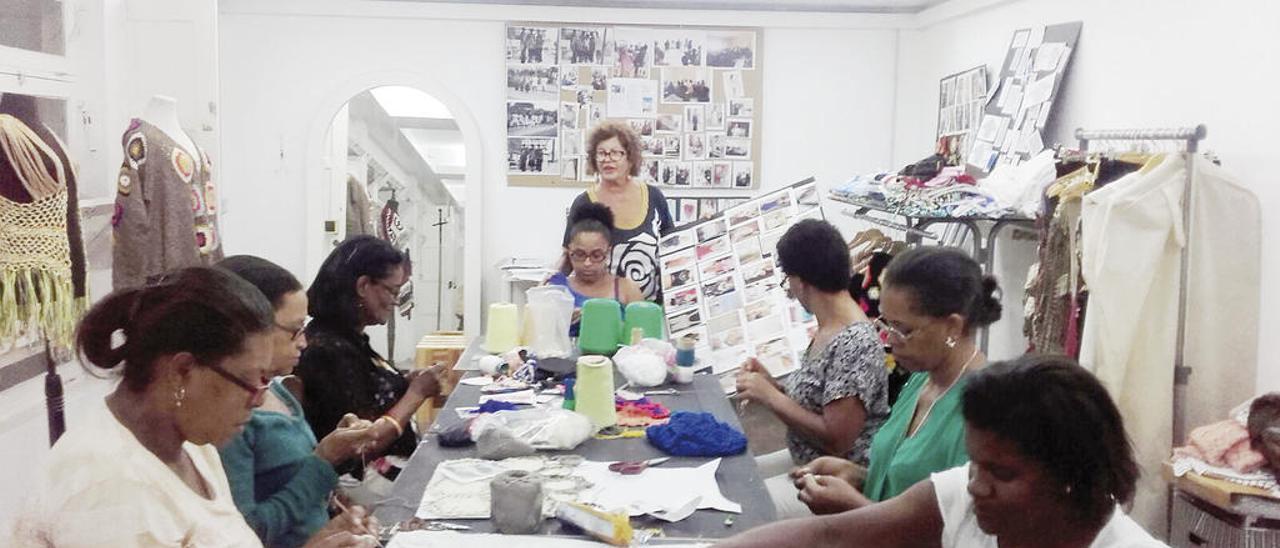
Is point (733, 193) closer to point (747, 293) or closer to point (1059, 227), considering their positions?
point (747, 293)

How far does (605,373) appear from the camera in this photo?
261cm

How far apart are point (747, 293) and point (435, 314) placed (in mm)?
3637

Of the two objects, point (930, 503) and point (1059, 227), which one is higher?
point (1059, 227)

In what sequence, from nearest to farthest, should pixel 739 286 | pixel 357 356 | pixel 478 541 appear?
pixel 478 541 < pixel 357 356 < pixel 739 286

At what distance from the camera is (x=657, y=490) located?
212 centimetres

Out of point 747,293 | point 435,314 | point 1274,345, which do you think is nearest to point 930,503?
point 1274,345

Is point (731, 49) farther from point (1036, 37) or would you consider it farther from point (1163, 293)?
point (1163, 293)

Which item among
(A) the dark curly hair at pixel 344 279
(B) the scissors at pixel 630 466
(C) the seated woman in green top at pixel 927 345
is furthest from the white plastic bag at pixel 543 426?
(C) the seated woman in green top at pixel 927 345

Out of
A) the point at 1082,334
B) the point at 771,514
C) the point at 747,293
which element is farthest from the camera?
the point at 747,293

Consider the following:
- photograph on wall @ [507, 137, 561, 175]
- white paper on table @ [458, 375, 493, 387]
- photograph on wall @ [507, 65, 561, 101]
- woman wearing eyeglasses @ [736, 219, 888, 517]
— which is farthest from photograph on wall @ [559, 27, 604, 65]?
woman wearing eyeglasses @ [736, 219, 888, 517]

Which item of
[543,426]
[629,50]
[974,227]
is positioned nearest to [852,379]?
[543,426]

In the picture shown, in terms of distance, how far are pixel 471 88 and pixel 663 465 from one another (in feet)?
14.4

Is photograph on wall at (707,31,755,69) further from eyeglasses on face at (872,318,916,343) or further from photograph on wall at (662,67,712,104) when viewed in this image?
eyeglasses on face at (872,318,916,343)

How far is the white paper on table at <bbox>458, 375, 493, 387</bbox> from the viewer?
3111 millimetres
